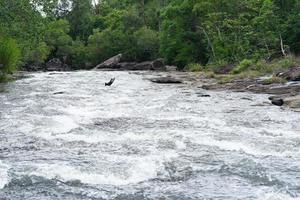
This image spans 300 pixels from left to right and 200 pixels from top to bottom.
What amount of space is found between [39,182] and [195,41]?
49.8 m

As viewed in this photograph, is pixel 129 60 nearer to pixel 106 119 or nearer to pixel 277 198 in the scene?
pixel 106 119

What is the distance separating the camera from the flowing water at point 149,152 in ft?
29.0

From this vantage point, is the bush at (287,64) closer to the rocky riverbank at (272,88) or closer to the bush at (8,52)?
the rocky riverbank at (272,88)

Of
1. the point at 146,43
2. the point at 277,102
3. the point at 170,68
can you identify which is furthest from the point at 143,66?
the point at 277,102

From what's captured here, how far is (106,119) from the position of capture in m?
16.9

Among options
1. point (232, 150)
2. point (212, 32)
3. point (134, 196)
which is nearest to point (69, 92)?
point (232, 150)

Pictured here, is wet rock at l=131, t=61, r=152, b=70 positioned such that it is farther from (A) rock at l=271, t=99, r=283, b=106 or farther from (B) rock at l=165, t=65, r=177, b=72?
(A) rock at l=271, t=99, r=283, b=106

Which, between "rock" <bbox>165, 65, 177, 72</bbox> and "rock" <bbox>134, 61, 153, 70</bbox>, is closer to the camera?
"rock" <bbox>165, 65, 177, 72</bbox>

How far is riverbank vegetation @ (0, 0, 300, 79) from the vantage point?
3062cm

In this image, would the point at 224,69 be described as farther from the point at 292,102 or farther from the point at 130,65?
the point at 130,65

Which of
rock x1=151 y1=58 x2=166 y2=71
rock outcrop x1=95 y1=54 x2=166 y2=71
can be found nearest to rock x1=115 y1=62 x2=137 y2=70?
rock outcrop x1=95 y1=54 x2=166 y2=71

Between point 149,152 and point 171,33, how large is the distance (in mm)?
47051

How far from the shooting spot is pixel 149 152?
1142 centimetres

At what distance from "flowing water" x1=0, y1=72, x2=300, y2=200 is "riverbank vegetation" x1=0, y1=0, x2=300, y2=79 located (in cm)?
1258
